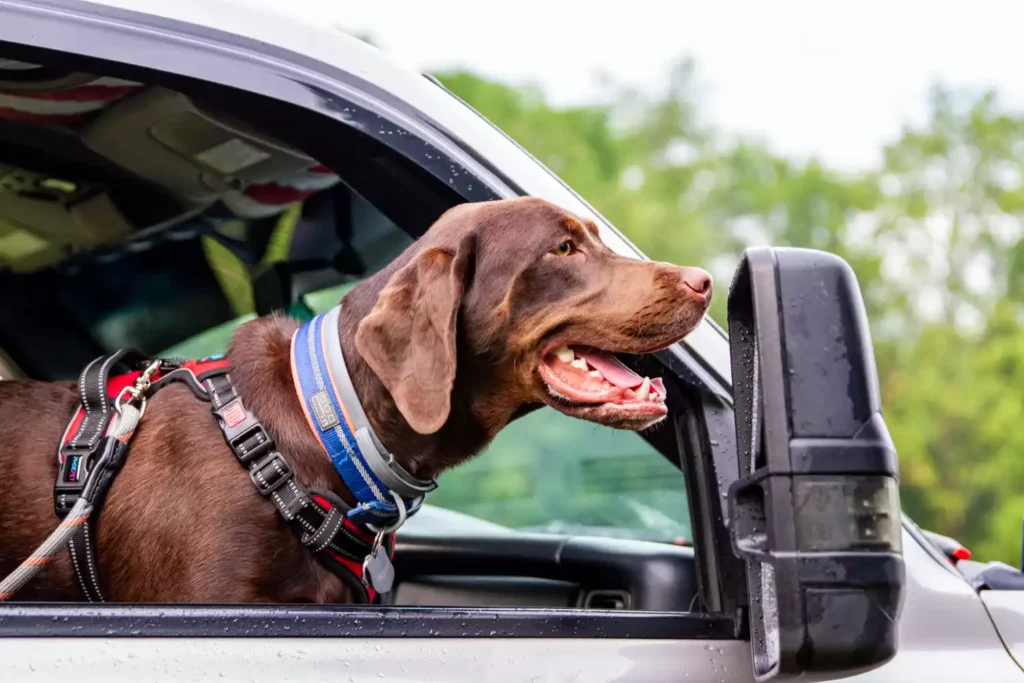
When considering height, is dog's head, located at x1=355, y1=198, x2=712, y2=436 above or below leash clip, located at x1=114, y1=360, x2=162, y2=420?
above

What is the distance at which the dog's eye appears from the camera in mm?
2525

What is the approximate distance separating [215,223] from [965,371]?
2712 cm

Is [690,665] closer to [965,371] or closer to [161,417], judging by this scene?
[161,417]

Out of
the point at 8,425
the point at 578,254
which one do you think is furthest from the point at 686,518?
the point at 8,425

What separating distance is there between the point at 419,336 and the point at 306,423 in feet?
0.94

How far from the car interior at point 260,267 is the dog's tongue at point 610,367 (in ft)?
0.17

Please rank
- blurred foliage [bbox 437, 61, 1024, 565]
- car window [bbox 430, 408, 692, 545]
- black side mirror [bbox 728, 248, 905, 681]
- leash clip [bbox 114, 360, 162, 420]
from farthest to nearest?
blurred foliage [bbox 437, 61, 1024, 565], car window [bbox 430, 408, 692, 545], leash clip [bbox 114, 360, 162, 420], black side mirror [bbox 728, 248, 905, 681]

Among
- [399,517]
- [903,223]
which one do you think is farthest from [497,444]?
[903,223]

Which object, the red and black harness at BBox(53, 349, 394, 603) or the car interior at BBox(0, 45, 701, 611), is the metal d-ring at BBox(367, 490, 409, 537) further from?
the car interior at BBox(0, 45, 701, 611)

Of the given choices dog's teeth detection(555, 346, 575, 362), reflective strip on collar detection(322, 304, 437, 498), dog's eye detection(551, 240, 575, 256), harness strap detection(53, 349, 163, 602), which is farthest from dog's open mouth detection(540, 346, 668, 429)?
harness strap detection(53, 349, 163, 602)

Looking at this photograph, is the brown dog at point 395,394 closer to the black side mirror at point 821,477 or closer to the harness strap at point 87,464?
the harness strap at point 87,464

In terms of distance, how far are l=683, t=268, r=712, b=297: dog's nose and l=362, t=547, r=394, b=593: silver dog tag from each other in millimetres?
851

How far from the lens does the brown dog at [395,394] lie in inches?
88.4

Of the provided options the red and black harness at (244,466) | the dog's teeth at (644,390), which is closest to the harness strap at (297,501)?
the red and black harness at (244,466)
